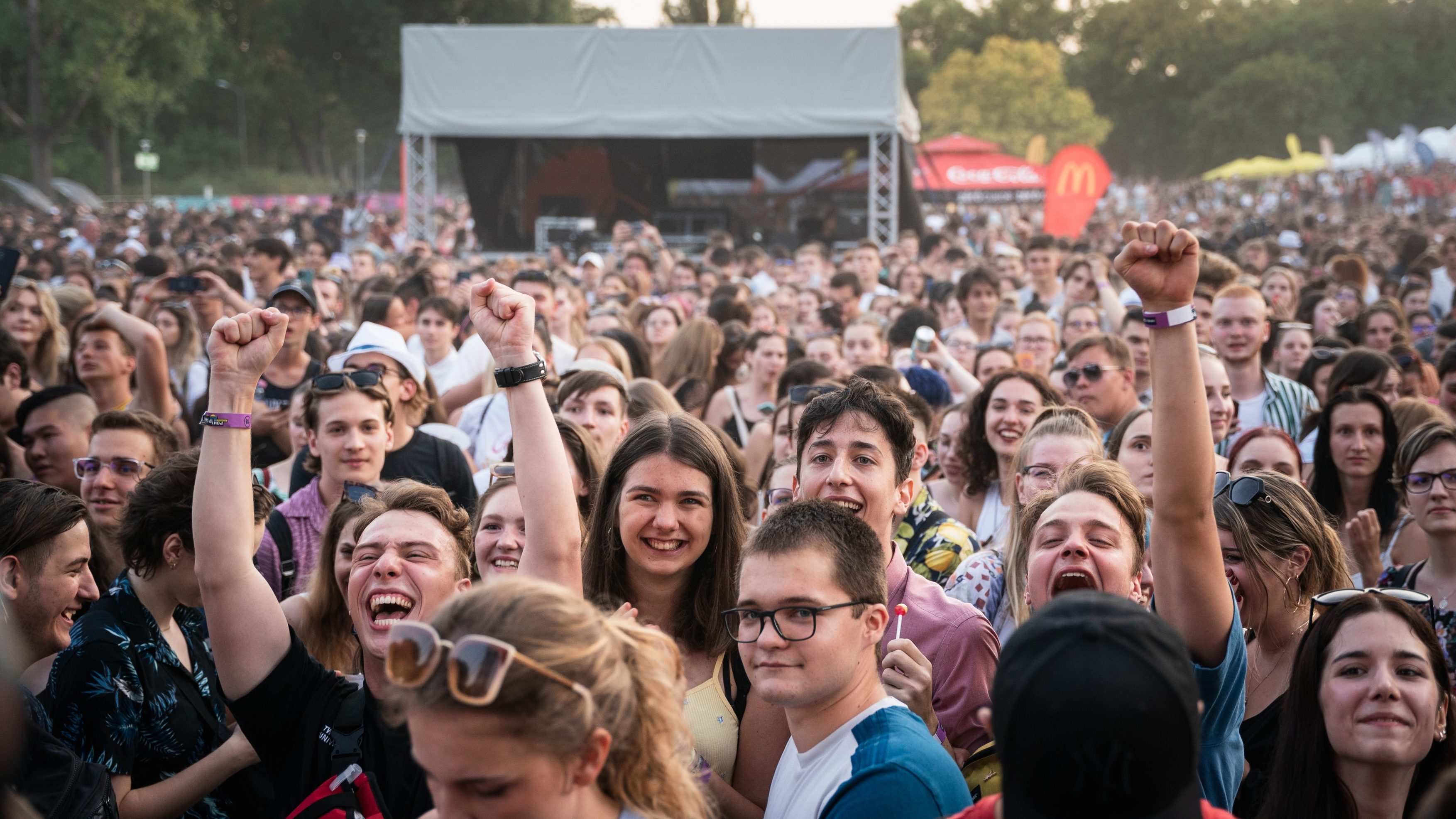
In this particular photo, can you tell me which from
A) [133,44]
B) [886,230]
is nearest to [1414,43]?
[886,230]

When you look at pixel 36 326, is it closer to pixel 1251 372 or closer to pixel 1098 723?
pixel 1251 372

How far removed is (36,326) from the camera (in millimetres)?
7617

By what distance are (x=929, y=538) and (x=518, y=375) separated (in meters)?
1.84

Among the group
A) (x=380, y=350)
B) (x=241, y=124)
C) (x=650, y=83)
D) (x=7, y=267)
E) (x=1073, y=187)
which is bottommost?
(x=380, y=350)

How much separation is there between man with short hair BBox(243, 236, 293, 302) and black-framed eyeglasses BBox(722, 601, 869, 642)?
8715mm

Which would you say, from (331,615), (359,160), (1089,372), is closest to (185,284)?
(331,615)

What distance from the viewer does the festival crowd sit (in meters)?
1.87

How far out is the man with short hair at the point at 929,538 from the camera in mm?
4062

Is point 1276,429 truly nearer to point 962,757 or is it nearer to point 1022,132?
point 962,757

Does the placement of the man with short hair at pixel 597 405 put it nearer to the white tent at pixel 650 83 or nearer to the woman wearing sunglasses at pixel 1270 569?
the woman wearing sunglasses at pixel 1270 569

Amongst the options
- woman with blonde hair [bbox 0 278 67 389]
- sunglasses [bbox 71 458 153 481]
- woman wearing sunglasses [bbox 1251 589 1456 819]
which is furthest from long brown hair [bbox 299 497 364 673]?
woman with blonde hair [bbox 0 278 67 389]

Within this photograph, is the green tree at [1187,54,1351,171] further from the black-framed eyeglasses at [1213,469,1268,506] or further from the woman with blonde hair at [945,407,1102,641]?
the black-framed eyeglasses at [1213,469,1268,506]

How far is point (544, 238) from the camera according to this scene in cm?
2314

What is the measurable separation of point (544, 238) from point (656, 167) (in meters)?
3.14
